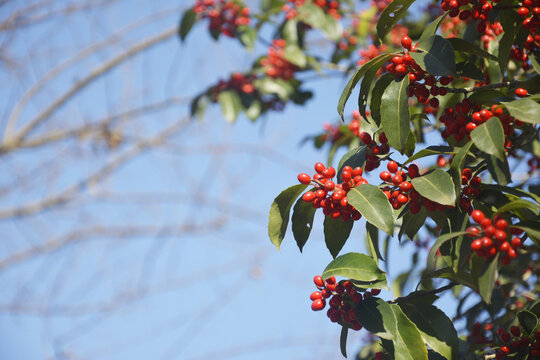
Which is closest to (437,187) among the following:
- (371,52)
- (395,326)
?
(395,326)

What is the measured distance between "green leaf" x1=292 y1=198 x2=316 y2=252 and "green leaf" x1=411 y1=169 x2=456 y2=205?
0.25 metres

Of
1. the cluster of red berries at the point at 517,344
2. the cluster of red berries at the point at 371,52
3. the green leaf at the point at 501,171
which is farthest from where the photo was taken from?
the cluster of red berries at the point at 371,52

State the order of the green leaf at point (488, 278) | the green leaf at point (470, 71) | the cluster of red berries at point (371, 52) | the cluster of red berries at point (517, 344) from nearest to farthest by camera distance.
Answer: the green leaf at point (488, 278) < the cluster of red berries at point (517, 344) < the green leaf at point (470, 71) < the cluster of red berries at point (371, 52)

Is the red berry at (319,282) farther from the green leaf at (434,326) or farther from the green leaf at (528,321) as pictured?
the green leaf at (528,321)

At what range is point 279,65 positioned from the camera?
296 centimetres

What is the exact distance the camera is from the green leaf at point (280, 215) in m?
1.20

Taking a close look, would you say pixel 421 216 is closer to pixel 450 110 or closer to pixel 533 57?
pixel 450 110

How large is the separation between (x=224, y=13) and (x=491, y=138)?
216 centimetres

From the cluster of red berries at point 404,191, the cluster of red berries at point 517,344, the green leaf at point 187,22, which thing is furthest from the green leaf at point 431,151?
the green leaf at point 187,22

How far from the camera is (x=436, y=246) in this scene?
0.98 metres

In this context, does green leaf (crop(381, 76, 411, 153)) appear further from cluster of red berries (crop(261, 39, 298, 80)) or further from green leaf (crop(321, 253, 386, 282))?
cluster of red berries (crop(261, 39, 298, 80))

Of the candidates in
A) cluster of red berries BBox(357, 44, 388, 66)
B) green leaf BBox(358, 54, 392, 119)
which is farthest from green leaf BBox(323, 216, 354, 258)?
cluster of red berries BBox(357, 44, 388, 66)

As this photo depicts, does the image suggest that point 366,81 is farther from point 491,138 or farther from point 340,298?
point 340,298

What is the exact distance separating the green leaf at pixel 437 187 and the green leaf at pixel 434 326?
12.4 inches
